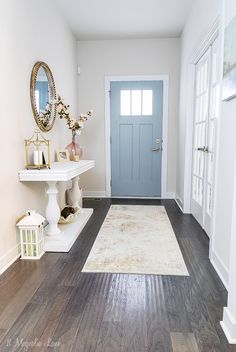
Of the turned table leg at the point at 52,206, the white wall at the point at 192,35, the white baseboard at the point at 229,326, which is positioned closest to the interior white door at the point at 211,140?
the white wall at the point at 192,35

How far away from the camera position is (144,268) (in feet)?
6.89

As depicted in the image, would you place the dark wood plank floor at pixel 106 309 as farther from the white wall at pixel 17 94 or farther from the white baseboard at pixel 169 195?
the white baseboard at pixel 169 195

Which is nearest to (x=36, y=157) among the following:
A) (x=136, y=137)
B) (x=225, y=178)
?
(x=225, y=178)

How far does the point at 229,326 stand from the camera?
137 centimetres

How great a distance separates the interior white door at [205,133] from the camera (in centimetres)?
268

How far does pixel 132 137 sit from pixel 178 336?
11.8 feet

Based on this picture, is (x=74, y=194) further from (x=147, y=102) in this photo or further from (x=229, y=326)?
(x=229, y=326)

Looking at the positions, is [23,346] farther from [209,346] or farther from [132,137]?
[132,137]

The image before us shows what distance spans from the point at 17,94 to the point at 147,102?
2.67 m

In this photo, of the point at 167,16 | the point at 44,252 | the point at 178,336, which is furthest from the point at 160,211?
the point at 167,16

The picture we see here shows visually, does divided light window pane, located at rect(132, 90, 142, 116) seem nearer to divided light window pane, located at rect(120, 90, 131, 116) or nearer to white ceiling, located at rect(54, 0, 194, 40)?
divided light window pane, located at rect(120, 90, 131, 116)

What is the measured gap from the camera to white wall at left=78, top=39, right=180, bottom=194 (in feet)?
14.5

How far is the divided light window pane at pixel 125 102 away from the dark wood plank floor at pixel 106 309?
A: 2.96 m

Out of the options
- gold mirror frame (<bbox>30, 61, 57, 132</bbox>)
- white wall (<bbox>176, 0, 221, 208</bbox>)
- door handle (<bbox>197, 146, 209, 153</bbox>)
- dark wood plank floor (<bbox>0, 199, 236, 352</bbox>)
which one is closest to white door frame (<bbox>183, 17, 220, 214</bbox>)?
white wall (<bbox>176, 0, 221, 208</bbox>)
